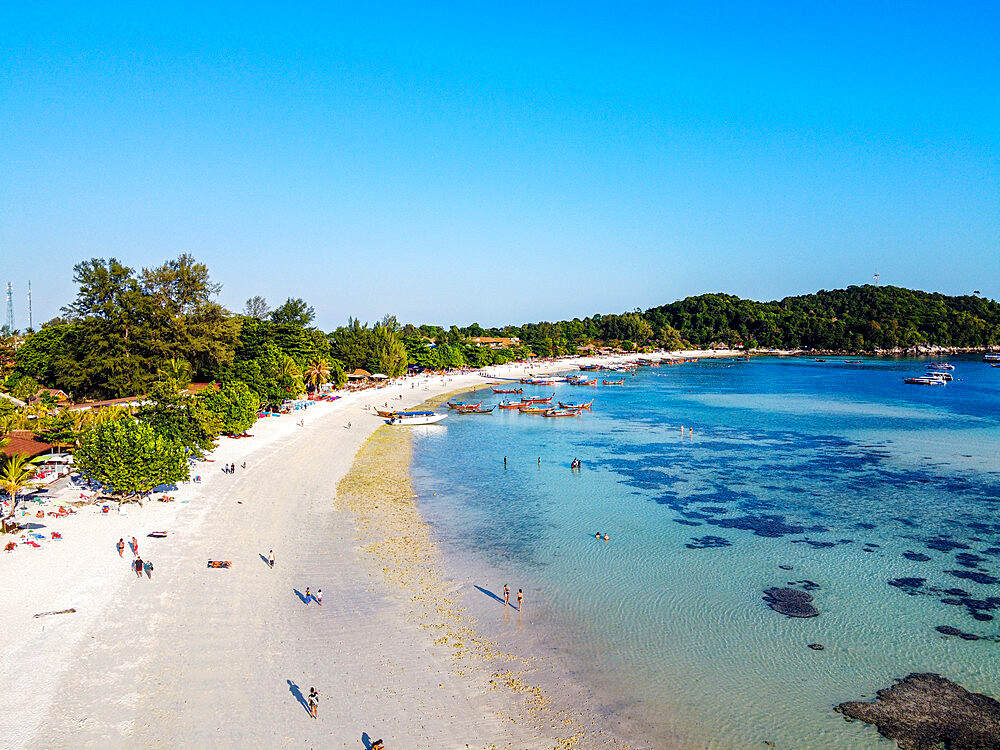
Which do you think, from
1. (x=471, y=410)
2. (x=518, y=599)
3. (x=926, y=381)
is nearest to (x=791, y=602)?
(x=518, y=599)

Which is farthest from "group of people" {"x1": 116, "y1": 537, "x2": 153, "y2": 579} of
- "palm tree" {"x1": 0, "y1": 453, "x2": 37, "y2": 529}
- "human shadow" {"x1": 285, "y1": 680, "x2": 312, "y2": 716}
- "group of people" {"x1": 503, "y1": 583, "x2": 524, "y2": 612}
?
"group of people" {"x1": 503, "y1": 583, "x2": 524, "y2": 612}

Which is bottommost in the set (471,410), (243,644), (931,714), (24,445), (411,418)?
(931,714)

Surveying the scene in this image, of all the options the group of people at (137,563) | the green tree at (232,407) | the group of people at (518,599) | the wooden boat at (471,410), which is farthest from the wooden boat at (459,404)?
the group of people at (518,599)

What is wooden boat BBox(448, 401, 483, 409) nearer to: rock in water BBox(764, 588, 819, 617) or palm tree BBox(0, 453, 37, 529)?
palm tree BBox(0, 453, 37, 529)

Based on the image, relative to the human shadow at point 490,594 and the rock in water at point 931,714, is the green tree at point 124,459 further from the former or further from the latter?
the rock in water at point 931,714

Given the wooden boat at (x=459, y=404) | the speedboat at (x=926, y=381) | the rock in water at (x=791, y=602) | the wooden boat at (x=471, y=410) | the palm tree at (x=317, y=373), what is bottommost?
the rock in water at (x=791, y=602)

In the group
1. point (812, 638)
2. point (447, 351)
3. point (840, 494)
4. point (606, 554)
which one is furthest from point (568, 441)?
point (447, 351)

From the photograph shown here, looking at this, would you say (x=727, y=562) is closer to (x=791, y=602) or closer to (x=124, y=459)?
(x=791, y=602)

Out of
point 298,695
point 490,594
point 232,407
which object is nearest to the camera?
point 298,695
